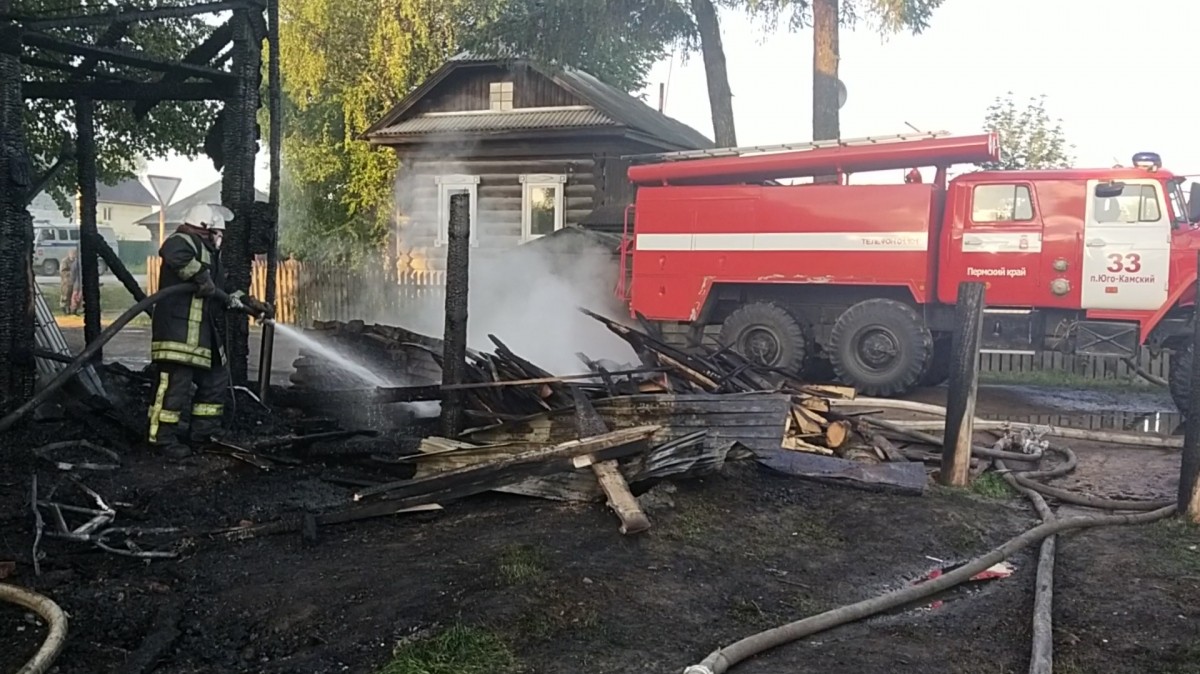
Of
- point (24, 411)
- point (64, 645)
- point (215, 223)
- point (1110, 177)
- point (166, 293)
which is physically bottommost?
point (64, 645)

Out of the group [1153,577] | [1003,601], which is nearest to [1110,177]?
[1153,577]

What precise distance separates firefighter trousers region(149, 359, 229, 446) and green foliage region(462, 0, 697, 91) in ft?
40.2

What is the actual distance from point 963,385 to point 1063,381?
26.1 feet

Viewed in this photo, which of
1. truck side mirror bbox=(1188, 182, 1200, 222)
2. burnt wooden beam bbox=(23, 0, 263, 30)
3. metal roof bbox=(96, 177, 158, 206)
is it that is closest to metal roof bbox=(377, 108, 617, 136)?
truck side mirror bbox=(1188, 182, 1200, 222)

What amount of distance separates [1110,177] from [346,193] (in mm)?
24380

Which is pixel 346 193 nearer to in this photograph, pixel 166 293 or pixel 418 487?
pixel 166 293

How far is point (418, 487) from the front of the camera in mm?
6008

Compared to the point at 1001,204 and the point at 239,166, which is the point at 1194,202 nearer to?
the point at 1001,204

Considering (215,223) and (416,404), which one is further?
(416,404)

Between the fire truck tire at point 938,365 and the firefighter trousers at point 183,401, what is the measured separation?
28.6 ft

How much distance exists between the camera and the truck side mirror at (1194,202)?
34.7 ft

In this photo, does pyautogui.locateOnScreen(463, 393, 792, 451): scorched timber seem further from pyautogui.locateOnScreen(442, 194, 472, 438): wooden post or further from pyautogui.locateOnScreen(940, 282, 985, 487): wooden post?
pyautogui.locateOnScreen(940, 282, 985, 487): wooden post

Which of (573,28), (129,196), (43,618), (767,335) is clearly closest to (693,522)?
(43,618)

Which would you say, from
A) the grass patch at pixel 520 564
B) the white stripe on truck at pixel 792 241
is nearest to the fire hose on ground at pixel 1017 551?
the grass patch at pixel 520 564
